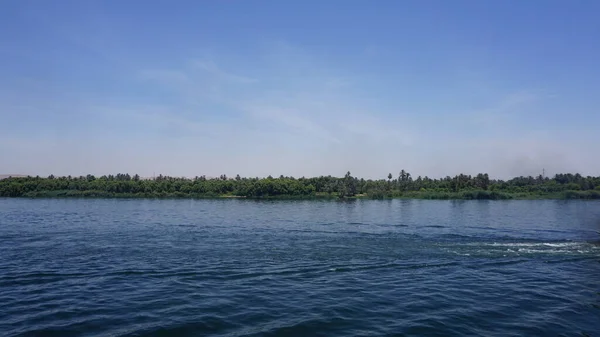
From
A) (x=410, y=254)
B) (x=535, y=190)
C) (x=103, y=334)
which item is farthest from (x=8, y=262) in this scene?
(x=535, y=190)

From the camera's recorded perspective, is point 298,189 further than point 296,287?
Yes

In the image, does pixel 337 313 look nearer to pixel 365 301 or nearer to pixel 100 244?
pixel 365 301

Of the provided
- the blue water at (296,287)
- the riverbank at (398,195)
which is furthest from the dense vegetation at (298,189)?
the blue water at (296,287)

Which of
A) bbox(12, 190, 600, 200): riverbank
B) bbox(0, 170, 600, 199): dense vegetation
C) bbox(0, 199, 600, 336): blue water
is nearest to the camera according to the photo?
bbox(0, 199, 600, 336): blue water

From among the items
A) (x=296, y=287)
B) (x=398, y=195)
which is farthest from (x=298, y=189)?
(x=296, y=287)

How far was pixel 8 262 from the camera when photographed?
26.9 metres

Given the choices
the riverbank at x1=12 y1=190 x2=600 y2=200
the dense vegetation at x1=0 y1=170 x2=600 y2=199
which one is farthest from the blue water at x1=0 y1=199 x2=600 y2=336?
the dense vegetation at x1=0 y1=170 x2=600 y2=199

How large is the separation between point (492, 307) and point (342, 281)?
7418 mm

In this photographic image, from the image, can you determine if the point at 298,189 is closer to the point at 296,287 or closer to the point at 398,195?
the point at 398,195

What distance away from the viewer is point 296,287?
70.3ft

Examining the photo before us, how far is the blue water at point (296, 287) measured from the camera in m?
15.7

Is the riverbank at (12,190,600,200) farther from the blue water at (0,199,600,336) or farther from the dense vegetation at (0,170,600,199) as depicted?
the blue water at (0,199,600,336)

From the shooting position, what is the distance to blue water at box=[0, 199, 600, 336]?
15711 millimetres

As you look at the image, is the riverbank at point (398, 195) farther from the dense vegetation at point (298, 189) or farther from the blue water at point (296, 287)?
the blue water at point (296, 287)
